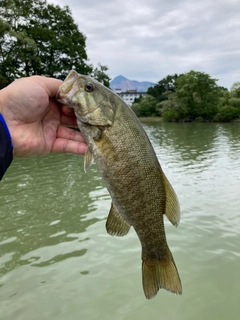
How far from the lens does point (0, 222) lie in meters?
8.62

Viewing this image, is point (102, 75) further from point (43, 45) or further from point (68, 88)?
point (68, 88)

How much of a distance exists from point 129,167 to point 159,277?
40.6 inches

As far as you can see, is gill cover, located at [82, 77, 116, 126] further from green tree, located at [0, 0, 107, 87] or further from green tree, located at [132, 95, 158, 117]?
green tree, located at [132, 95, 158, 117]

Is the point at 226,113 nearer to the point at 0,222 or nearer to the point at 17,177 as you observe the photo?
the point at 17,177

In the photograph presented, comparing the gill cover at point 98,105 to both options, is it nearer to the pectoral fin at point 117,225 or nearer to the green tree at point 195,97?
the pectoral fin at point 117,225

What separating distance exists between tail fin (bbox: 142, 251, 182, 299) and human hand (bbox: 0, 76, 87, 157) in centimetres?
155

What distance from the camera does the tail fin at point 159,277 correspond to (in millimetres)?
2701

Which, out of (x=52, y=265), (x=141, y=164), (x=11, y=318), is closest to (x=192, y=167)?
(x=52, y=265)

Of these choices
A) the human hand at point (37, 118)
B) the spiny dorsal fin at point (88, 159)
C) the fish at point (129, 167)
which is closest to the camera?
the fish at point (129, 167)

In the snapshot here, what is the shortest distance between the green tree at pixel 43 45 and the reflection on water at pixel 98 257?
85.0 ft

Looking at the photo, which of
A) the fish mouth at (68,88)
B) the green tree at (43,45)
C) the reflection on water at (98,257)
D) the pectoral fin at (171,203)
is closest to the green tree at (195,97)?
the green tree at (43,45)

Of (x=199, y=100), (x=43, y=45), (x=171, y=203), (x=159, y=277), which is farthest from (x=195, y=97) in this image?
(x=159, y=277)

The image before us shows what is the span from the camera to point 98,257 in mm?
6676

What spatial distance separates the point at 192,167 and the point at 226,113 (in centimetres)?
5163
